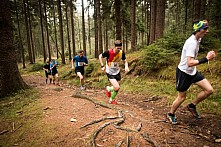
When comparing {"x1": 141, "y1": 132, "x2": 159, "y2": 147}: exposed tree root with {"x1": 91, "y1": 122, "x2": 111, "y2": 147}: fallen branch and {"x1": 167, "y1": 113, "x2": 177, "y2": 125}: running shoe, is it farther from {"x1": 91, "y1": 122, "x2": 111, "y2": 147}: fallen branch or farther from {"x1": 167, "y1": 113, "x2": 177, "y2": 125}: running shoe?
{"x1": 167, "y1": 113, "x2": 177, "y2": 125}: running shoe

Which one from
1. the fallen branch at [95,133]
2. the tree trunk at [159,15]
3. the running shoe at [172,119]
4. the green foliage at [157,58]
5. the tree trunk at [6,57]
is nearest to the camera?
the fallen branch at [95,133]

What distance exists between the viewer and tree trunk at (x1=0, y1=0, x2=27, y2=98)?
705 centimetres

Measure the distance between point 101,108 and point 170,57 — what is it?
5.41 m

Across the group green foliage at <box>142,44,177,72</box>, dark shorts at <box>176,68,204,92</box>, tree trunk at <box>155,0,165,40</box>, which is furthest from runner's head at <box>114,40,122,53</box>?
tree trunk at <box>155,0,165,40</box>

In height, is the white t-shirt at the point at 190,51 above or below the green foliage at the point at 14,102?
above

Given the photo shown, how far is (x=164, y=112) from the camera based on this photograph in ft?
17.8

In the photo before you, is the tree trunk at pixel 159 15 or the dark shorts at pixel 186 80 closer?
the dark shorts at pixel 186 80

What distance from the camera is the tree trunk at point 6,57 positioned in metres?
7.05

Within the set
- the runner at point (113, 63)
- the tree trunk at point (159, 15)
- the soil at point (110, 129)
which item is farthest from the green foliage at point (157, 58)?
the soil at point (110, 129)

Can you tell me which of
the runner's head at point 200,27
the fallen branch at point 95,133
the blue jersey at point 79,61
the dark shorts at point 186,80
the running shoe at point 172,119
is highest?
the runner's head at point 200,27

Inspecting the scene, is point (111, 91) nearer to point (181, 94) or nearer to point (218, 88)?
point (181, 94)

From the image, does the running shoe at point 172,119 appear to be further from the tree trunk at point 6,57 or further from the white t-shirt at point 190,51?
the tree trunk at point 6,57

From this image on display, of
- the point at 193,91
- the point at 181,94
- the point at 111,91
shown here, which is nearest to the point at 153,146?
the point at 181,94

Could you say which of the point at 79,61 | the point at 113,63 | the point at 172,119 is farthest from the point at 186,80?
the point at 79,61
